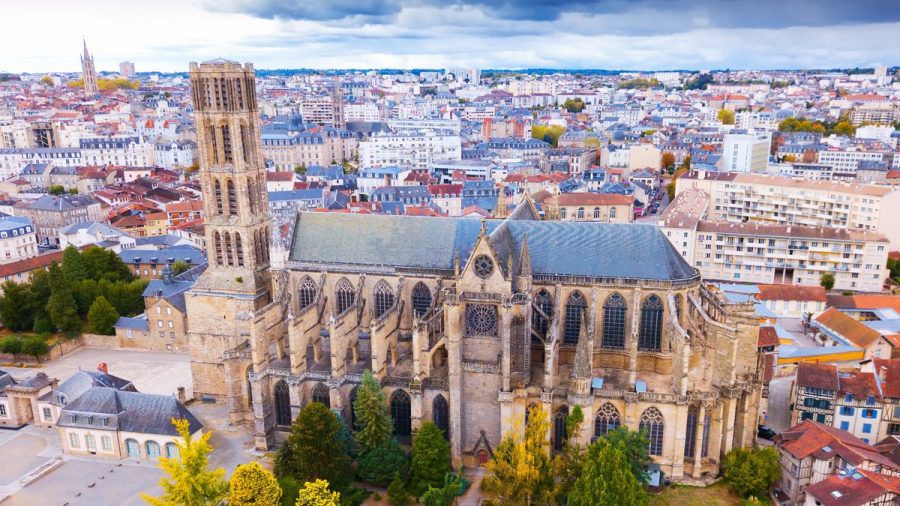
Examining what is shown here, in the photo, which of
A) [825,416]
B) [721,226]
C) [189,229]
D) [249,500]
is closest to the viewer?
[249,500]

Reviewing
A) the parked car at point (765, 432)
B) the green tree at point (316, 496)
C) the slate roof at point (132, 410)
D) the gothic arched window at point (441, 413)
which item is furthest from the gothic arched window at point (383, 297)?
the parked car at point (765, 432)

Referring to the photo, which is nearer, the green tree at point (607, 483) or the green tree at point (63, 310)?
the green tree at point (607, 483)

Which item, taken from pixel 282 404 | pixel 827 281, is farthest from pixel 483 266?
pixel 827 281

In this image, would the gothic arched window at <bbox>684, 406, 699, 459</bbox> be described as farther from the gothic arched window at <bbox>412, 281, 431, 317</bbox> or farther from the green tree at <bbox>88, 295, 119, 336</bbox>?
the green tree at <bbox>88, 295, 119, 336</bbox>

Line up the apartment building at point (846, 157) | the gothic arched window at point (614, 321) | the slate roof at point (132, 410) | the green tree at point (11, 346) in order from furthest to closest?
1. the apartment building at point (846, 157)
2. the green tree at point (11, 346)
3. the slate roof at point (132, 410)
4. the gothic arched window at point (614, 321)

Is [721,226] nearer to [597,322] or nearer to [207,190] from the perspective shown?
[597,322]

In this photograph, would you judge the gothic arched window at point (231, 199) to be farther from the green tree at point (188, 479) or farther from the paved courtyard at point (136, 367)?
the green tree at point (188, 479)

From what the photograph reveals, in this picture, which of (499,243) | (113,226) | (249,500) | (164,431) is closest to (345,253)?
(499,243)
